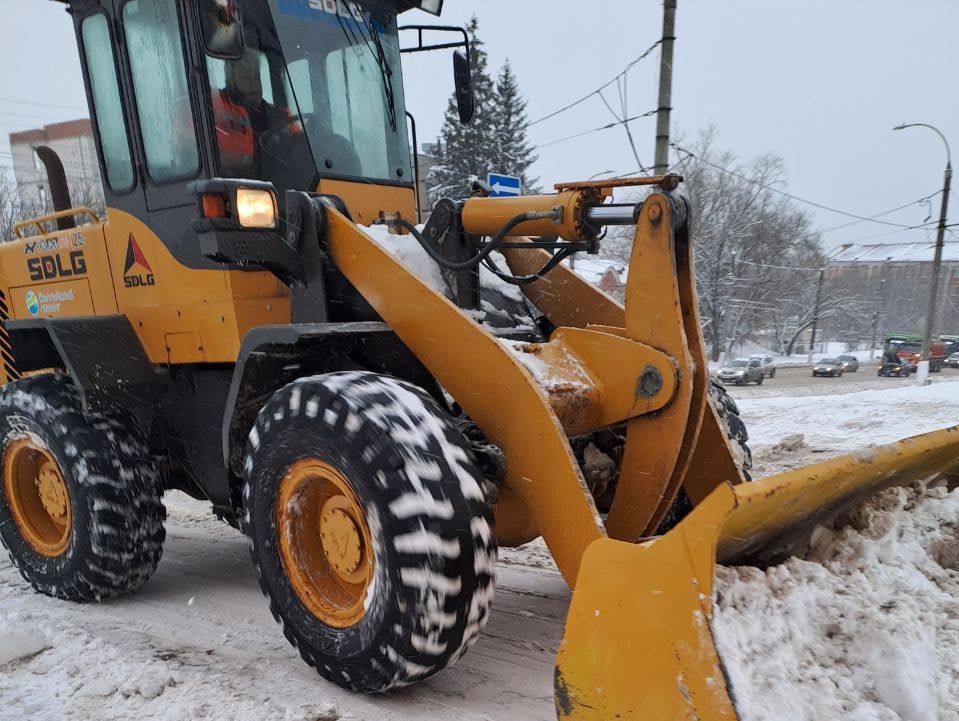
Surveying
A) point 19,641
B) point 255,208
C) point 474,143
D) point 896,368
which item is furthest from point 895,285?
point 19,641

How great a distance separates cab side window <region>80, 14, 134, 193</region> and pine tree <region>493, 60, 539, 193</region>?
1199 inches

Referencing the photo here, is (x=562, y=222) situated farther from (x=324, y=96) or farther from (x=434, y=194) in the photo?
(x=434, y=194)

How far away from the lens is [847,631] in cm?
198

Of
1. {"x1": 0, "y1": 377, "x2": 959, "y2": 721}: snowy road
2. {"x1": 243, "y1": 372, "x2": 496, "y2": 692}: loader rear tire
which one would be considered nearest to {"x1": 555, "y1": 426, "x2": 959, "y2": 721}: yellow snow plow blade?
{"x1": 243, "y1": 372, "x2": 496, "y2": 692}: loader rear tire

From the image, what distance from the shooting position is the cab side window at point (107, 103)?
12.1 ft

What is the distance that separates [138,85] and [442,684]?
3251mm

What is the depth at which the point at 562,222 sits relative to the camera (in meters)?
3.04

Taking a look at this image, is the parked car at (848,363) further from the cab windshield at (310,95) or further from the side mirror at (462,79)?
the cab windshield at (310,95)

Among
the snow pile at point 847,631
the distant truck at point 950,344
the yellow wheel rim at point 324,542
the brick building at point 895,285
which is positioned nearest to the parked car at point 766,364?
the distant truck at point 950,344

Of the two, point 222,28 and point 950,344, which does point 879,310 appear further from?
point 222,28

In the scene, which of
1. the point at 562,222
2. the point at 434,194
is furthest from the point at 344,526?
the point at 434,194

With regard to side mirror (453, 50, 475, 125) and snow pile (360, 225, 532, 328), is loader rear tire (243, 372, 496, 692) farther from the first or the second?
side mirror (453, 50, 475, 125)

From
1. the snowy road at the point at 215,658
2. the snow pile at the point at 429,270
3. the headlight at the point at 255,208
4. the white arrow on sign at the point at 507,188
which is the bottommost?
the snowy road at the point at 215,658

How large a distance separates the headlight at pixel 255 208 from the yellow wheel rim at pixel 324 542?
110 cm
